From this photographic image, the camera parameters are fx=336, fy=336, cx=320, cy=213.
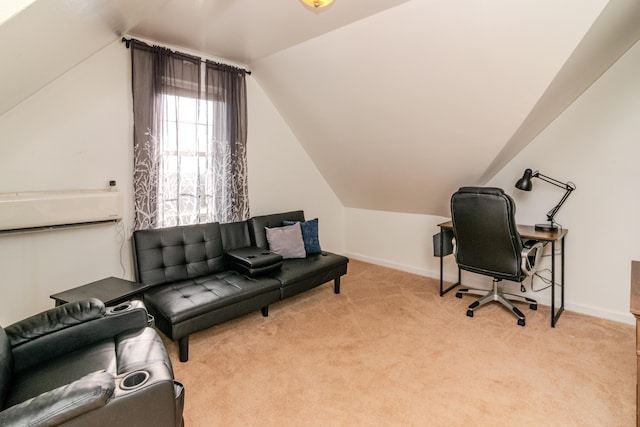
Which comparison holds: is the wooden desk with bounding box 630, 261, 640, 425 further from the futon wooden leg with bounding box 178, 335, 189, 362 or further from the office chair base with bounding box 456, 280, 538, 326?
the futon wooden leg with bounding box 178, 335, 189, 362

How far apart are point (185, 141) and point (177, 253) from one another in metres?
1.01

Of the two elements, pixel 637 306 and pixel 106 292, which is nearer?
pixel 637 306

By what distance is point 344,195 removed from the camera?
184 inches

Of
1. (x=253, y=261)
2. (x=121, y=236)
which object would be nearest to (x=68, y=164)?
(x=121, y=236)

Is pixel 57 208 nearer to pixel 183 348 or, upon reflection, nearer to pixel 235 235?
pixel 183 348

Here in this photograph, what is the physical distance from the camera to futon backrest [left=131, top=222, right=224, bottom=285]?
2.68 metres

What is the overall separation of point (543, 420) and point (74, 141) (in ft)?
11.4

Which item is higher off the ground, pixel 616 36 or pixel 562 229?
Result: pixel 616 36

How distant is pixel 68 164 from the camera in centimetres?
249

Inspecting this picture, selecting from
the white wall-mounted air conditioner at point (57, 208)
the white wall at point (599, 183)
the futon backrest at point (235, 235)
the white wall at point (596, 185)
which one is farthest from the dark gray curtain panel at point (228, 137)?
the white wall at point (599, 183)

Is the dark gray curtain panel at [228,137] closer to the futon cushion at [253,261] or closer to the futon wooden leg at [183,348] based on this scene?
the futon cushion at [253,261]

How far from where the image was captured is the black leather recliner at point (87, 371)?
1.06 m

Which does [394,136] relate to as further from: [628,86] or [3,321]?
[3,321]

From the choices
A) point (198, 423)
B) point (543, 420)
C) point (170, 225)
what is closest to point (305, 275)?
point (170, 225)
